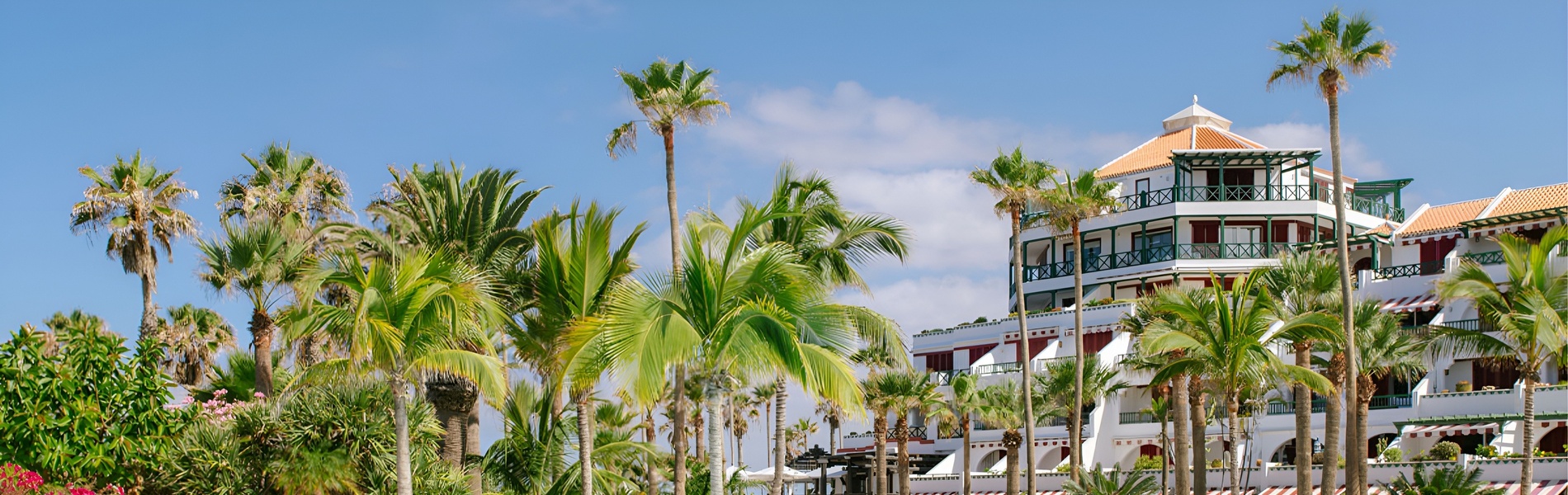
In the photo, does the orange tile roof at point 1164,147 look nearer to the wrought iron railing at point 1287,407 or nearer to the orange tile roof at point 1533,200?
the orange tile roof at point 1533,200

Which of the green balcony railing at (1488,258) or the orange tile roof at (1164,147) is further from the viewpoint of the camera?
the orange tile roof at (1164,147)

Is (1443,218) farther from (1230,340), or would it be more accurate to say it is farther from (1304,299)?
(1230,340)

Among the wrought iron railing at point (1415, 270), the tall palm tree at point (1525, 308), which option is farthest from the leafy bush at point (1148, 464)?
the tall palm tree at point (1525, 308)

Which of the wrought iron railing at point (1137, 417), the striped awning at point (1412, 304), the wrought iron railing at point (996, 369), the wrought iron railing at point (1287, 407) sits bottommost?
the wrought iron railing at point (1137, 417)

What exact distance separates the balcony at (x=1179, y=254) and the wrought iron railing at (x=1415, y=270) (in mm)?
7948

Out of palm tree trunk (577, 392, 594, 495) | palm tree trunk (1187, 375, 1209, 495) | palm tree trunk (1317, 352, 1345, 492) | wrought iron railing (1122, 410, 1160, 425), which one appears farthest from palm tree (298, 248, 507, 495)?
wrought iron railing (1122, 410, 1160, 425)

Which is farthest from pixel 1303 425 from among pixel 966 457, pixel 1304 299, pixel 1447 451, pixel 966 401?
pixel 966 457

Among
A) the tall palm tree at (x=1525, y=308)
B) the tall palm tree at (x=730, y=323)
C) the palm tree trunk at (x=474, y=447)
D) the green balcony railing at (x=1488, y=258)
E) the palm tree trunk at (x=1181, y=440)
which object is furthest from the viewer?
the green balcony railing at (x=1488, y=258)

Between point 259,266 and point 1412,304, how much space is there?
39167mm

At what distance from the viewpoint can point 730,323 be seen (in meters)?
20.5

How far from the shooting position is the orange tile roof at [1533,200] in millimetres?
56719

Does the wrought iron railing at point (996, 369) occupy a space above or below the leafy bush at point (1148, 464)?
above

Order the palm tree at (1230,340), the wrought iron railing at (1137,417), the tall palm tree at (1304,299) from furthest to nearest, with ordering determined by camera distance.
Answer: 1. the wrought iron railing at (1137,417)
2. the tall palm tree at (1304,299)
3. the palm tree at (1230,340)

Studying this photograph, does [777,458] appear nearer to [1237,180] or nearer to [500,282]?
[500,282]
